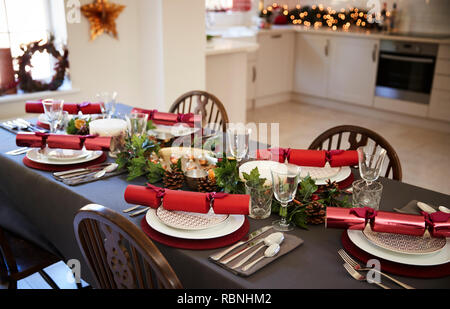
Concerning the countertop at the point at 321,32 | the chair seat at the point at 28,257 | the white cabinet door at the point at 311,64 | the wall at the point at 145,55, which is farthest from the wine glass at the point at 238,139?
the white cabinet door at the point at 311,64

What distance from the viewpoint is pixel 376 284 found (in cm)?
100

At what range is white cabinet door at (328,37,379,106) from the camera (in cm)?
488

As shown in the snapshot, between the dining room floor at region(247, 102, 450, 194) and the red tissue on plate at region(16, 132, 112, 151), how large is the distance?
2.42 metres

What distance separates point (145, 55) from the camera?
3.40 m

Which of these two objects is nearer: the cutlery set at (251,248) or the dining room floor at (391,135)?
the cutlery set at (251,248)

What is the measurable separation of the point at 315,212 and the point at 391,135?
3.48m

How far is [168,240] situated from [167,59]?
2330 mm

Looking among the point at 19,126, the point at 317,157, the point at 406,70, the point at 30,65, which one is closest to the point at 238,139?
the point at 317,157

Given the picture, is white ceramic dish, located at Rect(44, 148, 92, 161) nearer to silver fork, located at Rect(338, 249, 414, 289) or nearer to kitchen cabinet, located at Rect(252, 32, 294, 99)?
silver fork, located at Rect(338, 249, 414, 289)

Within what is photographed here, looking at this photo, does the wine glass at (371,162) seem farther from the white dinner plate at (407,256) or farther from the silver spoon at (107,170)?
the silver spoon at (107,170)

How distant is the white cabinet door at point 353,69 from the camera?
4.88 meters

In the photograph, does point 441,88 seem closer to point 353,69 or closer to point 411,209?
point 353,69

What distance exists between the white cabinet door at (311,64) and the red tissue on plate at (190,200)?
435cm

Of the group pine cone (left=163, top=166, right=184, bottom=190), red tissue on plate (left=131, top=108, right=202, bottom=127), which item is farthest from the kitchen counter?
pine cone (left=163, top=166, right=184, bottom=190)
